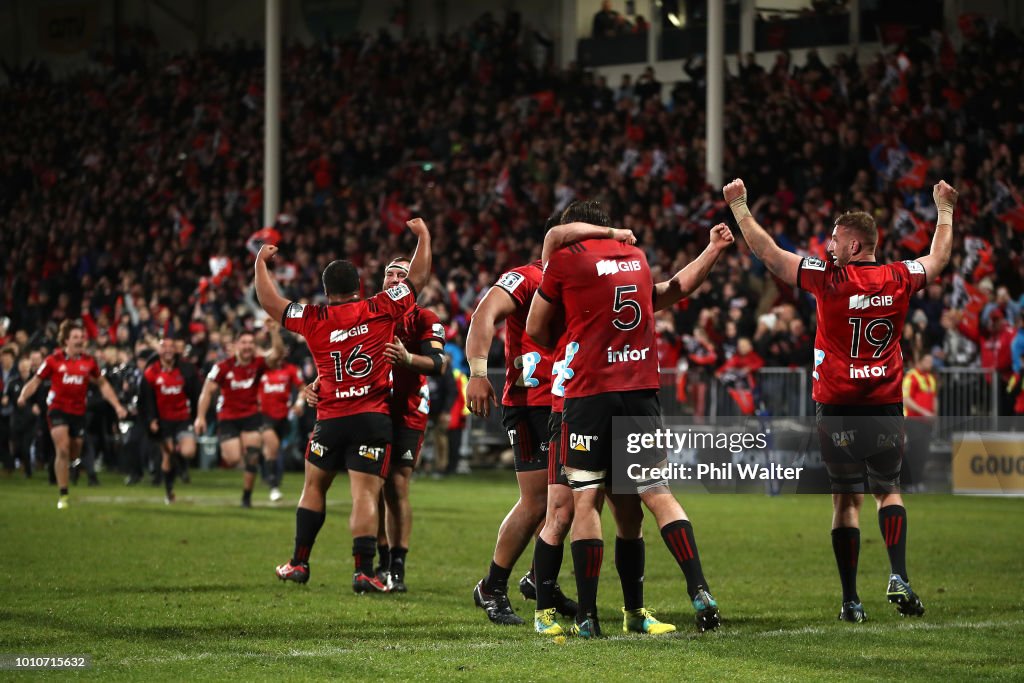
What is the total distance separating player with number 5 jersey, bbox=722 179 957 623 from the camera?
27.8 ft

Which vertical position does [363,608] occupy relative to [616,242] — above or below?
below

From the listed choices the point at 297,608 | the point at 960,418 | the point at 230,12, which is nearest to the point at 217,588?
the point at 297,608

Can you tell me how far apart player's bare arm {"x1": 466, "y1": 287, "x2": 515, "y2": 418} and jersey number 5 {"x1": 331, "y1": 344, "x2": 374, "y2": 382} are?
7.13 ft

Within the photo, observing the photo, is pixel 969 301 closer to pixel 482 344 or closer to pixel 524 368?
pixel 524 368

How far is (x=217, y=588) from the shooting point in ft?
33.8

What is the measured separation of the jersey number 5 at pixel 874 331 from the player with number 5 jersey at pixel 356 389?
Answer: 3063mm

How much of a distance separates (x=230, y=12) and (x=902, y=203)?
2574 centimetres

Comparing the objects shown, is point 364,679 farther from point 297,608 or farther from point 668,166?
point 668,166

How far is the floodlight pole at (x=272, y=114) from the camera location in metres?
30.9

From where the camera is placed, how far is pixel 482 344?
7891 millimetres

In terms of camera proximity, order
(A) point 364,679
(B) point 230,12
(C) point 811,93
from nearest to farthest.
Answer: (A) point 364,679 < (C) point 811,93 < (B) point 230,12

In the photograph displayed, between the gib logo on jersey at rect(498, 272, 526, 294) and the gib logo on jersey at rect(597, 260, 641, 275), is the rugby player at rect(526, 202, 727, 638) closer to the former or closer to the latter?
the gib logo on jersey at rect(597, 260, 641, 275)

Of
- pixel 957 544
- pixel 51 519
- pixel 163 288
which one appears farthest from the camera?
pixel 163 288

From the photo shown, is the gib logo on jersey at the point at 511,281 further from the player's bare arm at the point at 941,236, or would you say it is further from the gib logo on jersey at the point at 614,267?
the player's bare arm at the point at 941,236
